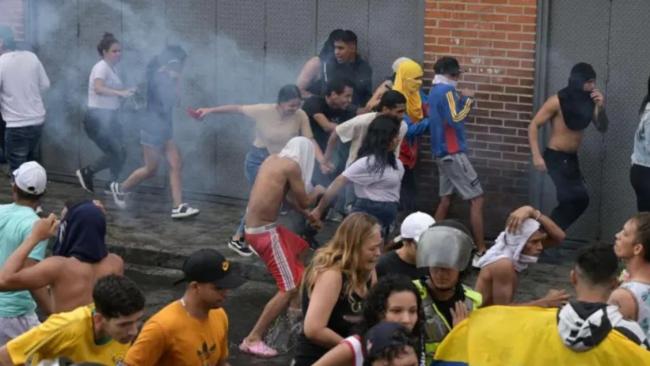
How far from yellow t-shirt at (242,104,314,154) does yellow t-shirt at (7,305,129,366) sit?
6.00 meters

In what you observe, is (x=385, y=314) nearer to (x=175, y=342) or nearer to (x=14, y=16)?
(x=175, y=342)

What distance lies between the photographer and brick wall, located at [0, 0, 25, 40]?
15.2 meters

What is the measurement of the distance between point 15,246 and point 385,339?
127 inches


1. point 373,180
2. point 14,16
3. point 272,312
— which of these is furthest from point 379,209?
point 14,16

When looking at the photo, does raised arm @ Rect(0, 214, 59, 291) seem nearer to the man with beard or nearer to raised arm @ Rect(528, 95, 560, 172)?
the man with beard

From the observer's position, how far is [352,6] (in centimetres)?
1333

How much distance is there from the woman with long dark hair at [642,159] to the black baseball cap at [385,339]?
20.5 feet

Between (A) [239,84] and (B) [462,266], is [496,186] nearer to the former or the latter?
(A) [239,84]

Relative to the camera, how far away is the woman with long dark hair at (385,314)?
5777 millimetres

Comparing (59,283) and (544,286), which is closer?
(59,283)

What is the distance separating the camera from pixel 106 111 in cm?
1413

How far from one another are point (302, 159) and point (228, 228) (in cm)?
328

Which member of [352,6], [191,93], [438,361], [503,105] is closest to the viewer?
[438,361]

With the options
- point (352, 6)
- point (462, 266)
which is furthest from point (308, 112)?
point (462, 266)
